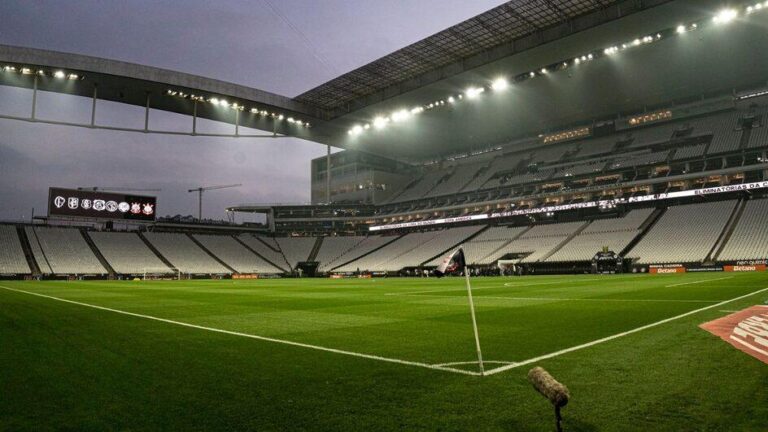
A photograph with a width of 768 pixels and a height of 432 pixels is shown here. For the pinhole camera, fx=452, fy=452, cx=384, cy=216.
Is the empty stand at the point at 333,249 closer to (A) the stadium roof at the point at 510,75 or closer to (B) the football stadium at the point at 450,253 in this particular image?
(B) the football stadium at the point at 450,253

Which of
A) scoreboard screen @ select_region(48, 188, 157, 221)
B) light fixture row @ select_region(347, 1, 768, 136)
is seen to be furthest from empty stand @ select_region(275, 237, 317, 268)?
light fixture row @ select_region(347, 1, 768, 136)

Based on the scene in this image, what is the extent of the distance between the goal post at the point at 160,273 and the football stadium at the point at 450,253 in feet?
1.44

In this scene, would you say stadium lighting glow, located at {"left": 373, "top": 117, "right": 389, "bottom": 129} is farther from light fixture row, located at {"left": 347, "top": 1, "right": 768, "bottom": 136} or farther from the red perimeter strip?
the red perimeter strip

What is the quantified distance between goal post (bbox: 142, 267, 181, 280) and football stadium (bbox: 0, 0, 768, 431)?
44 cm

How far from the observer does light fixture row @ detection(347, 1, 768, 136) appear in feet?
116

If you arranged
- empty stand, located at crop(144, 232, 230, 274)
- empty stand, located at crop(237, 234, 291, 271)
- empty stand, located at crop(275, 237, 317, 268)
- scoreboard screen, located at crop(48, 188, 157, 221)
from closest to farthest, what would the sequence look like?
scoreboard screen, located at crop(48, 188, 157, 221)
empty stand, located at crop(144, 232, 230, 274)
empty stand, located at crop(237, 234, 291, 271)
empty stand, located at crop(275, 237, 317, 268)

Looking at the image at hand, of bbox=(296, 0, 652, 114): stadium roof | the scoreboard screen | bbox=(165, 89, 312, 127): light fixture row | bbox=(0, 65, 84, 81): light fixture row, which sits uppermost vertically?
bbox=(296, 0, 652, 114): stadium roof

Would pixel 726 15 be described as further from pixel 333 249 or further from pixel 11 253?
pixel 11 253

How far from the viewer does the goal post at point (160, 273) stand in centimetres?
5916

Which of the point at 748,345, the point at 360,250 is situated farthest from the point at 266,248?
the point at 748,345

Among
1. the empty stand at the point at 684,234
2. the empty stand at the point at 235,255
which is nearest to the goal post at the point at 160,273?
the empty stand at the point at 235,255

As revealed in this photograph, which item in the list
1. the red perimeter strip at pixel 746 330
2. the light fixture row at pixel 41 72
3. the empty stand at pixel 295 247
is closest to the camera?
the red perimeter strip at pixel 746 330

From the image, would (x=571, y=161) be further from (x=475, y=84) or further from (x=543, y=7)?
(x=543, y=7)

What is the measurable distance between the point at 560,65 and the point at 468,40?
34.5 feet
